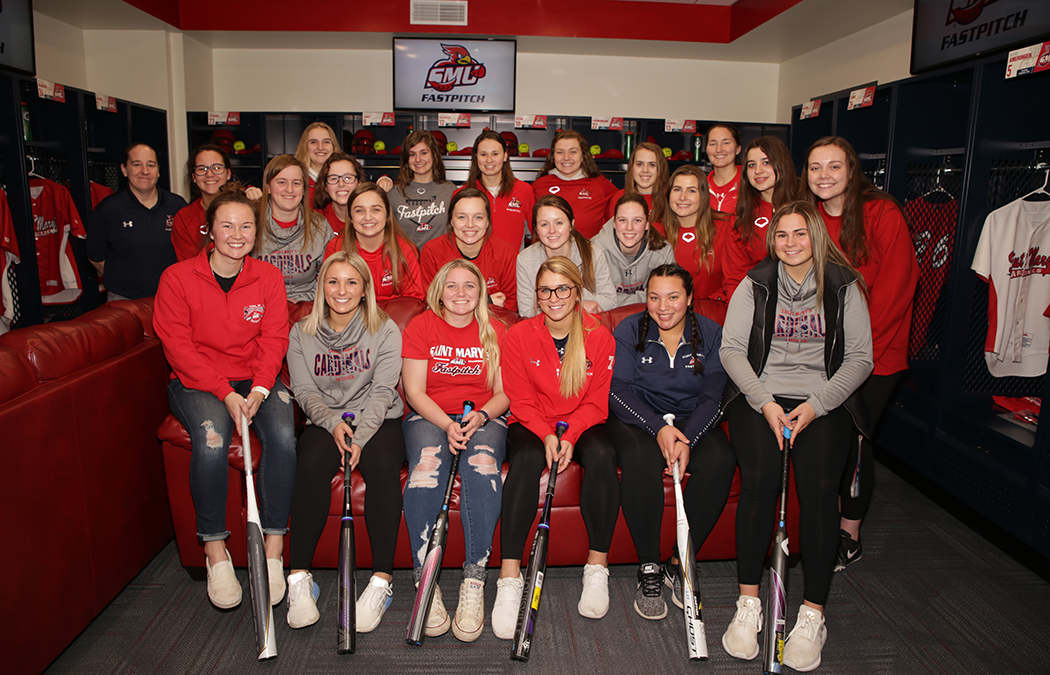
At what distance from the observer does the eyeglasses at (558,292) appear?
7.77 feet

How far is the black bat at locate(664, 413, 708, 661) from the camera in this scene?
1.95 metres

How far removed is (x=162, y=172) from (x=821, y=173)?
517 cm

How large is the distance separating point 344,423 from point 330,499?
276 millimetres

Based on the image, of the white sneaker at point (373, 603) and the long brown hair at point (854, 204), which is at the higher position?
the long brown hair at point (854, 204)

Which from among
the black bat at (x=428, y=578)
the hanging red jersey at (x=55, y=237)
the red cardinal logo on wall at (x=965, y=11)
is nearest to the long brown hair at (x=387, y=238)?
the black bat at (x=428, y=578)

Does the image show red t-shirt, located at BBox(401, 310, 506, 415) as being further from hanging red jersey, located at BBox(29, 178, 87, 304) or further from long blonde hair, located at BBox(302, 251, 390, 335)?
hanging red jersey, located at BBox(29, 178, 87, 304)

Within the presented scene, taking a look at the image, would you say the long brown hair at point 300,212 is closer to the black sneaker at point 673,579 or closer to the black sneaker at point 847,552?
the black sneaker at point 673,579

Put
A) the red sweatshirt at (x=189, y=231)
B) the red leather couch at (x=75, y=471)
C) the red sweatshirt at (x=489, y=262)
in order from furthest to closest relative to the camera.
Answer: the red sweatshirt at (x=189, y=231) → the red sweatshirt at (x=489, y=262) → the red leather couch at (x=75, y=471)

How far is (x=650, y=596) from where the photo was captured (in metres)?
2.20

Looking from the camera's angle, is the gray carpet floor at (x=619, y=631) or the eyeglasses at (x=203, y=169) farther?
the eyeglasses at (x=203, y=169)

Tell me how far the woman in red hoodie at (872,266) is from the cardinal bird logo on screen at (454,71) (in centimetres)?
418

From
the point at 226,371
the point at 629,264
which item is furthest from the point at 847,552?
the point at 226,371

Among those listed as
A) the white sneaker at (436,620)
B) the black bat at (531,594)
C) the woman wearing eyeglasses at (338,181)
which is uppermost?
the woman wearing eyeglasses at (338,181)

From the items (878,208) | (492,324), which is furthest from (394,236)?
(878,208)
